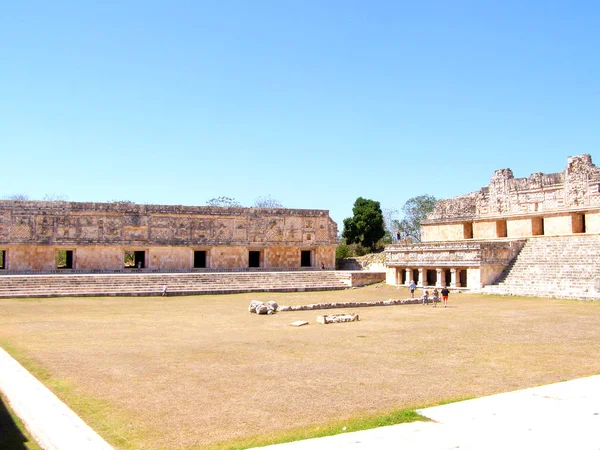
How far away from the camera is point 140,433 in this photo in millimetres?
4965

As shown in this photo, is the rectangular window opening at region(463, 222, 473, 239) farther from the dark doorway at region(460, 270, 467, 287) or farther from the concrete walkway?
the concrete walkway

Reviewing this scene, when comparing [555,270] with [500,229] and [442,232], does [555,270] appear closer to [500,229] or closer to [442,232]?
[500,229]

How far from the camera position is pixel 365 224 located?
40.3m

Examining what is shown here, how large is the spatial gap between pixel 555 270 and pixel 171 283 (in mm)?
14942

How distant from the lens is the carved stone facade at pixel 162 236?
25297mm

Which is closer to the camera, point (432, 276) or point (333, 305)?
point (333, 305)

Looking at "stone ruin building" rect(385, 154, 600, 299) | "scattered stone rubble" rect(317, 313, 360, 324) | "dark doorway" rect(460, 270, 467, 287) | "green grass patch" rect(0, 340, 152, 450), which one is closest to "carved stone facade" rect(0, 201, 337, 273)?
"stone ruin building" rect(385, 154, 600, 299)

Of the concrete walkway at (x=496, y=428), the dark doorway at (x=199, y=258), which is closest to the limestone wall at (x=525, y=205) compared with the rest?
the dark doorway at (x=199, y=258)

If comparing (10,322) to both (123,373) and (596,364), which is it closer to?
(123,373)

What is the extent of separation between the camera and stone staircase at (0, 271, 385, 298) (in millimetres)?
20703

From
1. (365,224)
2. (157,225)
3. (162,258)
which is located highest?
(365,224)

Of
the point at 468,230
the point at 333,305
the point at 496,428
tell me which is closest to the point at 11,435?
the point at 496,428

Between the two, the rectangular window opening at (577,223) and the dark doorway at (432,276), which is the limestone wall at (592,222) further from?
the dark doorway at (432,276)

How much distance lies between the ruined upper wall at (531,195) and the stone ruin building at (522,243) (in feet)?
0.13
